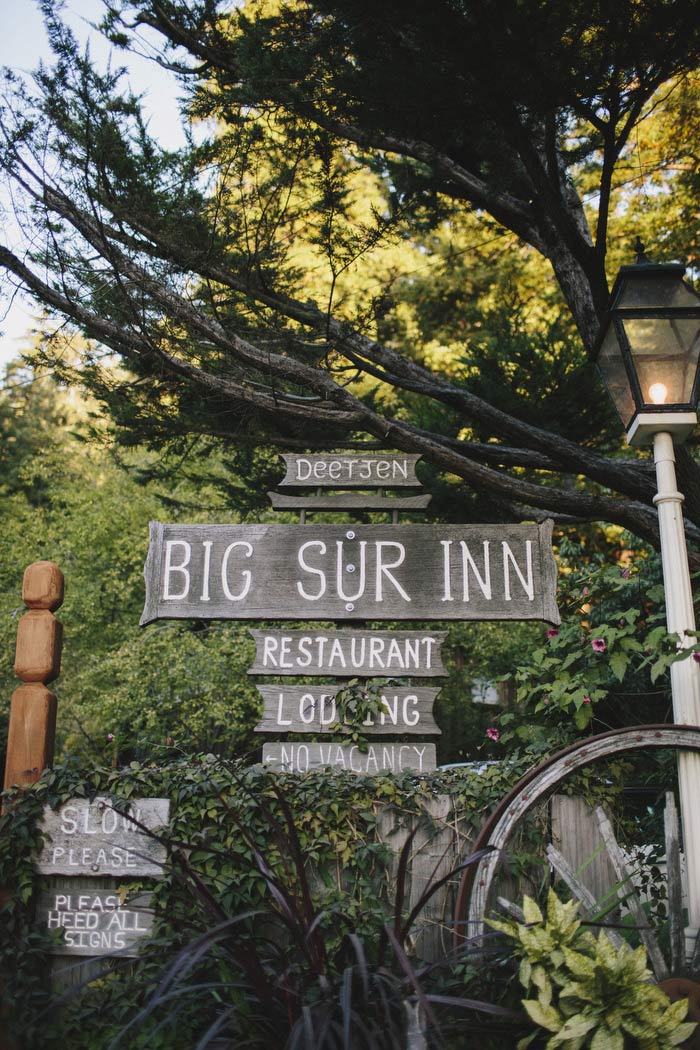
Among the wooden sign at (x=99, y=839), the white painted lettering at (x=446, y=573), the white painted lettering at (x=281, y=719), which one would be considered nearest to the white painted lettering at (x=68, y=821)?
the wooden sign at (x=99, y=839)

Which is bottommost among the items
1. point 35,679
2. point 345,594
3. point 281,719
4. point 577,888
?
point 577,888

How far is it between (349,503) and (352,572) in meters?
0.54

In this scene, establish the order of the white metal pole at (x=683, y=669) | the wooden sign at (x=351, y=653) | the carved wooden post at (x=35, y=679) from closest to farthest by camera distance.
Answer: the white metal pole at (x=683, y=669) → the carved wooden post at (x=35, y=679) → the wooden sign at (x=351, y=653)

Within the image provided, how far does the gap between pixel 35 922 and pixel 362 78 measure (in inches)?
193

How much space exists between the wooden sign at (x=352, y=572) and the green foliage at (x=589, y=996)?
200 centimetres

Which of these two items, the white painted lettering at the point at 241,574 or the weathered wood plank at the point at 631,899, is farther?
the white painted lettering at the point at 241,574

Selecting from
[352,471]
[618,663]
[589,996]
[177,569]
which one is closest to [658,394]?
[618,663]

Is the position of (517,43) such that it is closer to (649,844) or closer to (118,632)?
(649,844)

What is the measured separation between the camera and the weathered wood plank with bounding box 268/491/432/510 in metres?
4.71

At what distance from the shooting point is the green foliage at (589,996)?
2.35m

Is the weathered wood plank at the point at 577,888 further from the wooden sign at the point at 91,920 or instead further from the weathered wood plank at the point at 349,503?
the weathered wood plank at the point at 349,503

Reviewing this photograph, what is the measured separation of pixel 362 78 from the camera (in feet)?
16.7

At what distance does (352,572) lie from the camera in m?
4.48

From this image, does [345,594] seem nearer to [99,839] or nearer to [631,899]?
[99,839]
